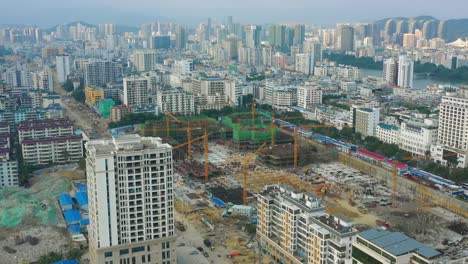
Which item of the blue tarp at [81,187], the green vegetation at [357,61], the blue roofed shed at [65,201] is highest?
the green vegetation at [357,61]

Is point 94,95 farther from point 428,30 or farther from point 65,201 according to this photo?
point 428,30

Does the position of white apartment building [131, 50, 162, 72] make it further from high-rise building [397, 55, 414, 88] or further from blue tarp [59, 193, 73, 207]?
blue tarp [59, 193, 73, 207]

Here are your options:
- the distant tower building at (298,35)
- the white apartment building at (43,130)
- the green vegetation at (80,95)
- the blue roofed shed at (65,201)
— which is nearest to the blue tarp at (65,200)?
the blue roofed shed at (65,201)

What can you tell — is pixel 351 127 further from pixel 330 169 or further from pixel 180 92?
pixel 180 92

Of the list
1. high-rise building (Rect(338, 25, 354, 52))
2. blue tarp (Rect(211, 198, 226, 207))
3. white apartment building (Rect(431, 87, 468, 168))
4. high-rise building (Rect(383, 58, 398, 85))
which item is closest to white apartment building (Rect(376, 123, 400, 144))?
white apartment building (Rect(431, 87, 468, 168))

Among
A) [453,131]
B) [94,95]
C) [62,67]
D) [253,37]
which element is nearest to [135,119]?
[94,95]

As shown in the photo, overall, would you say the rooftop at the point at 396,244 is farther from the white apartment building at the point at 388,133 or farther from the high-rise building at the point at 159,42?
the high-rise building at the point at 159,42
